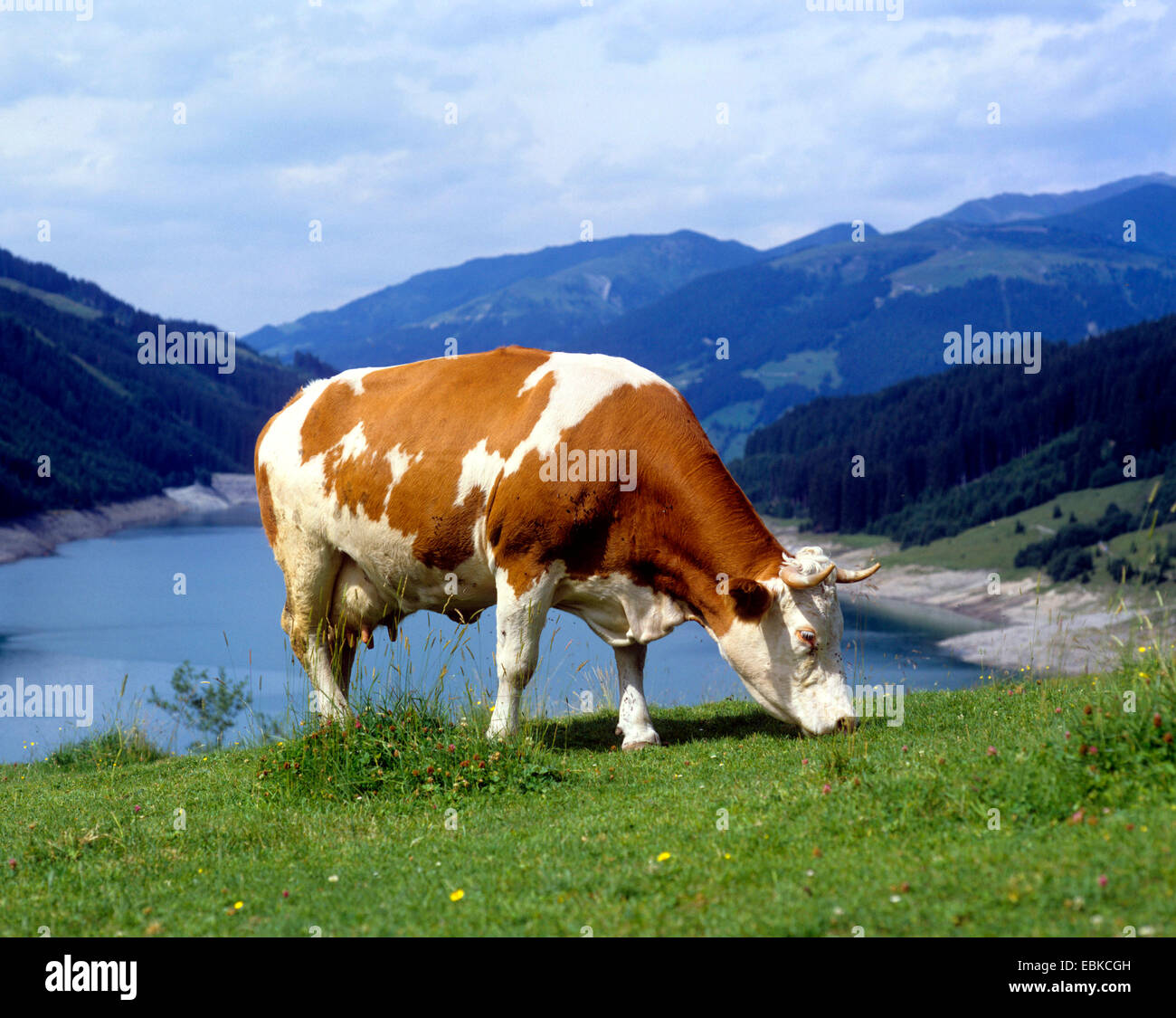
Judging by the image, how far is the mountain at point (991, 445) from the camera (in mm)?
136375

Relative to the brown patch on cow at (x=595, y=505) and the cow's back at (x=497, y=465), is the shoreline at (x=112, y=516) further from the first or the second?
the brown patch on cow at (x=595, y=505)

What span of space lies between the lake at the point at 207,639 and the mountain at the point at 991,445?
36485 mm

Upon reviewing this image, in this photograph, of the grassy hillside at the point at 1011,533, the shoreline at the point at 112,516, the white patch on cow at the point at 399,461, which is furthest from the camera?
the grassy hillside at the point at 1011,533

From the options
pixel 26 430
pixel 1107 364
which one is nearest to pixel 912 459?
pixel 1107 364

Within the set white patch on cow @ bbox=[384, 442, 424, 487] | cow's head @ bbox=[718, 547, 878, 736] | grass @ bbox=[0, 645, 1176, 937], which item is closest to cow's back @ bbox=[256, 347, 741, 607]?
white patch on cow @ bbox=[384, 442, 424, 487]

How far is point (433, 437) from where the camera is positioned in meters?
8.91

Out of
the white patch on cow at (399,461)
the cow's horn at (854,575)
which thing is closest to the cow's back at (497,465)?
the white patch on cow at (399,461)

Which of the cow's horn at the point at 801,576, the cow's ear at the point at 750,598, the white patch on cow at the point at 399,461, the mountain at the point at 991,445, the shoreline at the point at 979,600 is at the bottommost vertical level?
the shoreline at the point at 979,600

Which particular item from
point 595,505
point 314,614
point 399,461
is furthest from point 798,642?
point 314,614

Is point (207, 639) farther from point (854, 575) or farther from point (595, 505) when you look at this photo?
point (854, 575)

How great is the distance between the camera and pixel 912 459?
15600 cm

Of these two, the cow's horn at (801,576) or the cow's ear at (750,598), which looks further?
the cow's ear at (750,598)

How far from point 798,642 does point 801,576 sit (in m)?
0.50
